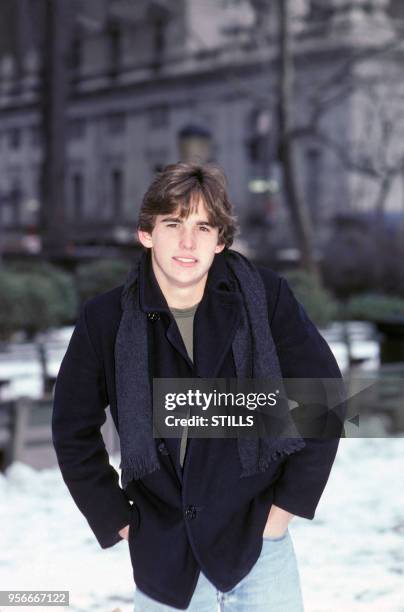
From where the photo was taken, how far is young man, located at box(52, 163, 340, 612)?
2.33 metres

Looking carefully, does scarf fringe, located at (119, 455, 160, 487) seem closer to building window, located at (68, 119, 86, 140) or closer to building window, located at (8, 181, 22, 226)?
building window, located at (8, 181, 22, 226)

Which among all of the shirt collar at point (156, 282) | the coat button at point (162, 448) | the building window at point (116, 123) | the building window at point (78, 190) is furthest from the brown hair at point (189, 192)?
the building window at point (116, 123)

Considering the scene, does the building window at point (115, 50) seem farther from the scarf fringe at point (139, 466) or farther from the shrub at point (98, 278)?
the scarf fringe at point (139, 466)

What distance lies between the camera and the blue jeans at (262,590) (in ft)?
7.82

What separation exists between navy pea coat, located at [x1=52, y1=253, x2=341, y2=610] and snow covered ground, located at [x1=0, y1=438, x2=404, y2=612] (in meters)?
1.84

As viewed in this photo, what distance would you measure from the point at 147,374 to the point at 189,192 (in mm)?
453

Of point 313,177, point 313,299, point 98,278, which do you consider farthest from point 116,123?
point 313,299

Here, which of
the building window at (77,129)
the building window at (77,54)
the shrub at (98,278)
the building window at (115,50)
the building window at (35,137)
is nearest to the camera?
the shrub at (98,278)

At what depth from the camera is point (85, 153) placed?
176ft

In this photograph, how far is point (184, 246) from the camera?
2.33 metres

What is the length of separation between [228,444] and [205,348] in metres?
0.25

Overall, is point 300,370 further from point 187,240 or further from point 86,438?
point 86,438

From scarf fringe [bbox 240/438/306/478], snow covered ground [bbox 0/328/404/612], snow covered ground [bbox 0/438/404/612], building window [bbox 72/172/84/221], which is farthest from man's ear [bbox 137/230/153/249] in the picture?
building window [bbox 72/172/84/221]

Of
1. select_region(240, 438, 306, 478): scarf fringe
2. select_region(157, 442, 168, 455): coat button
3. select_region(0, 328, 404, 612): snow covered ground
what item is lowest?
select_region(0, 328, 404, 612): snow covered ground
